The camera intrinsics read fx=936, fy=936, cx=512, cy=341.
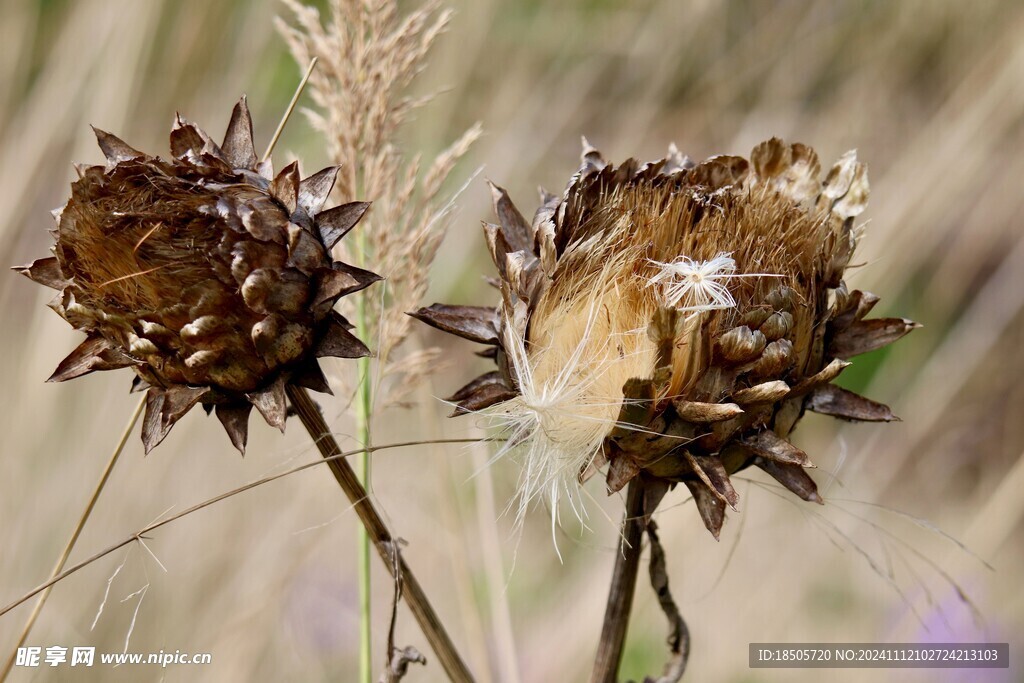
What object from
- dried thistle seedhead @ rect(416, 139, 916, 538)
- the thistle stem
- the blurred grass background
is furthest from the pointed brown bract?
the blurred grass background

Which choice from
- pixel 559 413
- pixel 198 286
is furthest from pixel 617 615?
pixel 198 286

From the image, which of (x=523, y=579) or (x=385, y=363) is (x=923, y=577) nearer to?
(x=523, y=579)

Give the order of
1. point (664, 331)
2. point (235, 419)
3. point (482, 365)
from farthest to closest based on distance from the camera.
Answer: point (482, 365)
point (235, 419)
point (664, 331)

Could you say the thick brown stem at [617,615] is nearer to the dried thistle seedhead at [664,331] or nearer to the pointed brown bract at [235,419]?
the dried thistle seedhead at [664,331]

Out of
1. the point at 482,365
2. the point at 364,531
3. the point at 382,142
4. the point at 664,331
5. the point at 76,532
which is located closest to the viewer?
the point at 664,331

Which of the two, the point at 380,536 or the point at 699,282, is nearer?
the point at 699,282

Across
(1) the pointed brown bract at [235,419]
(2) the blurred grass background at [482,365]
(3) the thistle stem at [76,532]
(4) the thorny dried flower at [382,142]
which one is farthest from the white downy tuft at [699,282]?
(2) the blurred grass background at [482,365]

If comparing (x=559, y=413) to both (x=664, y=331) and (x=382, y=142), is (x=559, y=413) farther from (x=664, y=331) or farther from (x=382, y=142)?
(x=382, y=142)
